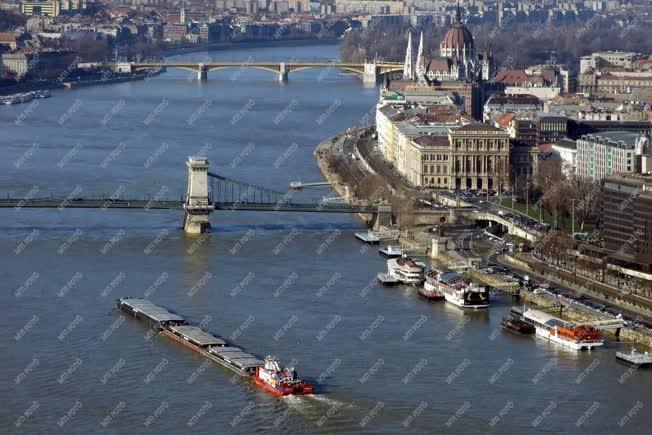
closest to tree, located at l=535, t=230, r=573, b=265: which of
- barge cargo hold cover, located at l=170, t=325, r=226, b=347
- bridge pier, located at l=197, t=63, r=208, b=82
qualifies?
barge cargo hold cover, located at l=170, t=325, r=226, b=347

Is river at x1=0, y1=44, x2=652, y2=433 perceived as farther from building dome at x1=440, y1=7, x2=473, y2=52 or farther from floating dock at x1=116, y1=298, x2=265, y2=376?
building dome at x1=440, y1=7, x2=473, y2=52

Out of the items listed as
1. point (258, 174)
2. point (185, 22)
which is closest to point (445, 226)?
point (258, 174)

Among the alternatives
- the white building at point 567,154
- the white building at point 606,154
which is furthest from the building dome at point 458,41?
the white building at point 606,154

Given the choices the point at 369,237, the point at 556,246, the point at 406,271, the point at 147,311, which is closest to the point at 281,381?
the point at 147,311

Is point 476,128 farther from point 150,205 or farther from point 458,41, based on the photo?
point 458,41

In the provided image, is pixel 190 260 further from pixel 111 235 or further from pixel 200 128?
pixel 200 128
